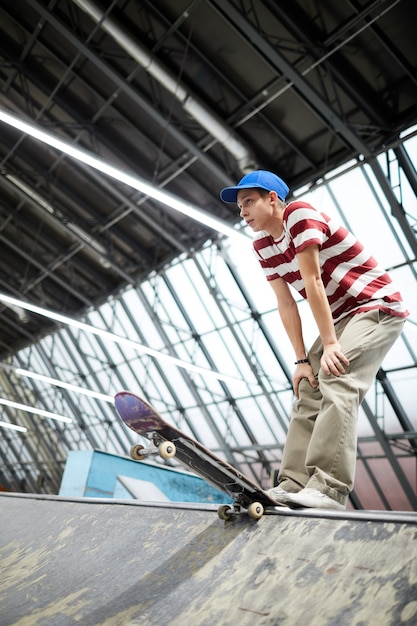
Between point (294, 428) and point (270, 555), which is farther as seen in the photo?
point (294, 428)

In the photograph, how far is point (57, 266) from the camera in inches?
753

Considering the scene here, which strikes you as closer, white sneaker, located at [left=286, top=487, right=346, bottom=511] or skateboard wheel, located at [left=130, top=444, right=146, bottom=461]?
skateboard wheel, located at [left=130, top=444, right=146, bottom=461]

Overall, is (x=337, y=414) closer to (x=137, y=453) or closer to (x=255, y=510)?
(x=255, y=510)

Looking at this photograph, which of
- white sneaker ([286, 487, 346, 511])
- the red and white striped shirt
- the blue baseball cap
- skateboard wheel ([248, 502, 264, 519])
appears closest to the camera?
skateboard wheel ([248, 502, 264, 519])

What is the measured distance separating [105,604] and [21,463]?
31.6 metres

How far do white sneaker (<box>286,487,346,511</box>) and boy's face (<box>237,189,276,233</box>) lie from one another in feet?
4.32

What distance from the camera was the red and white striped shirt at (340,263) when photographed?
8.16ft

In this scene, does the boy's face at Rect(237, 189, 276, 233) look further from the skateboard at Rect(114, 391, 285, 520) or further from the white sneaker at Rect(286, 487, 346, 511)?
the white sneaker at Rect(286, 487, 346, 511)

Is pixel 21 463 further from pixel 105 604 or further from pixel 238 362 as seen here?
pixel 105 604

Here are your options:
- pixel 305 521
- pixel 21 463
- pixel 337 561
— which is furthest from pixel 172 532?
pixel 21 463

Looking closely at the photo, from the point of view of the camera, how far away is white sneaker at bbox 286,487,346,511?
6.82 feet

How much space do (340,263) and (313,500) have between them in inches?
45.1

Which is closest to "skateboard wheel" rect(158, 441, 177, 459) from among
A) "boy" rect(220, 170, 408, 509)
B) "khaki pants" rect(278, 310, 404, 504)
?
"boy" rect(220, 170, 408, 509)

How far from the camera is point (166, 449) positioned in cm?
182
